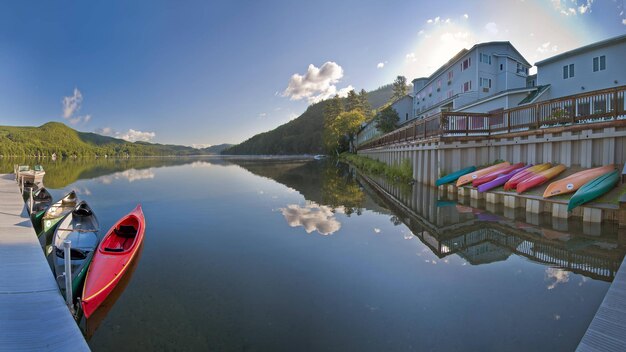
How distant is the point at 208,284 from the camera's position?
648 centimetres

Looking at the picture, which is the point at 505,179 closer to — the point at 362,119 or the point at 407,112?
the point at 407,112

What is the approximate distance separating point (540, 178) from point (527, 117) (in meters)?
4.68

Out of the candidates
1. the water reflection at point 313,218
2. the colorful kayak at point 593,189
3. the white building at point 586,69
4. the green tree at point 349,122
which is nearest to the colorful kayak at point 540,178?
the colorful kayak at point 593,189

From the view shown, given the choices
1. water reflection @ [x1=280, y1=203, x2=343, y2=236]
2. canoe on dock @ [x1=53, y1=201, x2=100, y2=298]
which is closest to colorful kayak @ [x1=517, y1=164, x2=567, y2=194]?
water reflection @ [x1=280, y1=203, x2=343, y2=236]

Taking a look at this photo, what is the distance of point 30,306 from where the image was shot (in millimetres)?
4883

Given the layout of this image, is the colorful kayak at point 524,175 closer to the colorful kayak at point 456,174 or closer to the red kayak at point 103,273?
the colorful kayak at point 456,174

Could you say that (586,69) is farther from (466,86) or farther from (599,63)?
(466,86)

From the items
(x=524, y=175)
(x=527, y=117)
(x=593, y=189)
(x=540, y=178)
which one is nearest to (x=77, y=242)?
(x=593, y=189)

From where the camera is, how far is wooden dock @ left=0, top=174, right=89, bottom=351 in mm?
3869

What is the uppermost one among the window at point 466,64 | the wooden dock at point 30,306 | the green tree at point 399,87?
the green tree at point 399,87

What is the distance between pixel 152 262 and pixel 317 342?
5.67 meters

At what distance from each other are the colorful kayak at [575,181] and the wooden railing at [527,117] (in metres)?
2.14

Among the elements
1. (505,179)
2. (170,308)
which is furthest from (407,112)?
(170,308)

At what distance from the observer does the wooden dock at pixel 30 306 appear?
3.87 m
